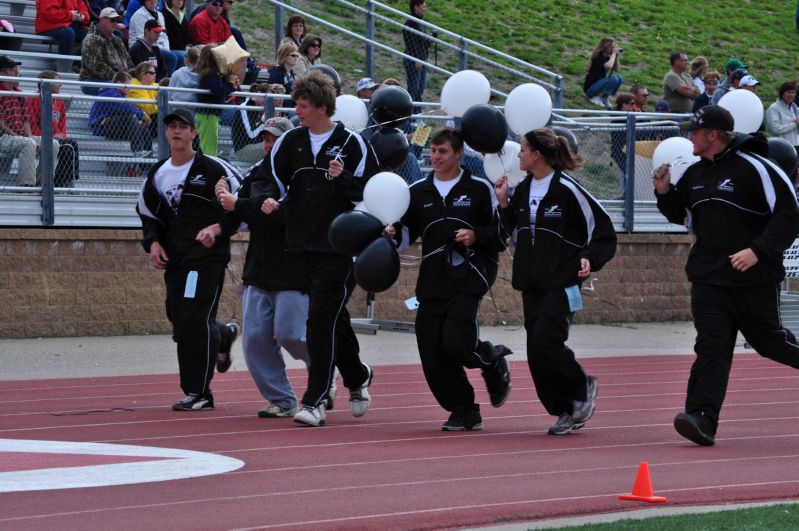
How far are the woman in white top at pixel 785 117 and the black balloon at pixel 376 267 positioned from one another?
36.9 feet

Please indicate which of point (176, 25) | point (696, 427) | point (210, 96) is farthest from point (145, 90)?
point (696, 427)

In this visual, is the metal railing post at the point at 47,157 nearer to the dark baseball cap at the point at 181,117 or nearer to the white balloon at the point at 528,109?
the dark baseball cap at the point at 181,117

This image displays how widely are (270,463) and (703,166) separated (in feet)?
10.7

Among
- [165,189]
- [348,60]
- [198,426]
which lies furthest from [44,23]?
[198,426]

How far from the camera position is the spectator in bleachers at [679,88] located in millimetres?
19984

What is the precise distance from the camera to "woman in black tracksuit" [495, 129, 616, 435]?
877 cm

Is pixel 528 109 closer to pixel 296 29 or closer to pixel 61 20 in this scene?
pixel 296 29

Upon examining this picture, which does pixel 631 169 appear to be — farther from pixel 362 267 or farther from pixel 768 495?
pixel 768 495

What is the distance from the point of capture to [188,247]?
9805 millimetres

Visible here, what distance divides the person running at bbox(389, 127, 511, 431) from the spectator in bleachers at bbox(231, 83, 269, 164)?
5.66 metres

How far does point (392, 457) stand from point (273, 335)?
191 centimetres

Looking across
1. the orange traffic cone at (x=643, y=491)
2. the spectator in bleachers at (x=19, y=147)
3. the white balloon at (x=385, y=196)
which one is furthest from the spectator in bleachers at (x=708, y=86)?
the orange traffic cone at (x=643, y=491)

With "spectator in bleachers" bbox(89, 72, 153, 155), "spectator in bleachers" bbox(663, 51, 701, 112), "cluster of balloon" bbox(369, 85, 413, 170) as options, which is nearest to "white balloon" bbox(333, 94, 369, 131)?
"cluster of balloon" bbox(369, 85, 413, 170)

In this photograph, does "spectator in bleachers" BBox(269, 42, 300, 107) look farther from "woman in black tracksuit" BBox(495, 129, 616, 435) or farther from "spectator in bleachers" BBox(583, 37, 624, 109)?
"woman in black tracksuit" BBox(495, 129, 616, 435)
